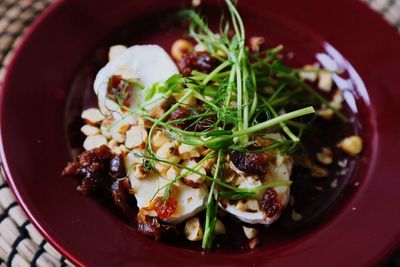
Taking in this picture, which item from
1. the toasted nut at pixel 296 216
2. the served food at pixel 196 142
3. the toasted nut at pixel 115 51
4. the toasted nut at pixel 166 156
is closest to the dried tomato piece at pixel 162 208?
the served food at pixel 196 142

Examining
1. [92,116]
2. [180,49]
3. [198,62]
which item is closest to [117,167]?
[92,116]

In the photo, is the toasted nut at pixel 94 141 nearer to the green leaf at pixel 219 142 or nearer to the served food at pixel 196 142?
the served food at pixel 196 142

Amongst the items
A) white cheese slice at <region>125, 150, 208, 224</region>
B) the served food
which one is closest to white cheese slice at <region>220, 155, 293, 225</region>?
the served food

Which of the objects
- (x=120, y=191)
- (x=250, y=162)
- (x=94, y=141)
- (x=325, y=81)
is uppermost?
(x=94, y=141)

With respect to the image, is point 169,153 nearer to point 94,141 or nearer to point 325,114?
point 94,141

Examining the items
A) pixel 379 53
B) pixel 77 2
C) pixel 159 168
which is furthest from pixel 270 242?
pixel 77 2

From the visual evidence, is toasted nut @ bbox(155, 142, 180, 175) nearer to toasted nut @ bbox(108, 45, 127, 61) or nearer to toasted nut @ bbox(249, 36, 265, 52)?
toasted nut @ bbox(108, 45, 127, 61)

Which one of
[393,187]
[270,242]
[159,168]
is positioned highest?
[159,168]

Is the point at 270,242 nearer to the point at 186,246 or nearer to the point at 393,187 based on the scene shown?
the point at 186,246
